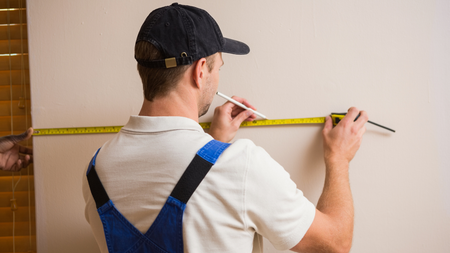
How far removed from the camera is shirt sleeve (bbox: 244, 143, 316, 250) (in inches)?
32.9

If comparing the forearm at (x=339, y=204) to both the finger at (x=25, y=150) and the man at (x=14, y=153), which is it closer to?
the man at (x=14, y=153)

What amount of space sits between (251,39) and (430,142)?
110cm

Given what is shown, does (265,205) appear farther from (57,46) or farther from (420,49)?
(57,46)

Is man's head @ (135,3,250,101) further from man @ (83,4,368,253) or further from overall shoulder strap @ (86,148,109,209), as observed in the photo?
overall shoulder strap @ (86,148,109,209)

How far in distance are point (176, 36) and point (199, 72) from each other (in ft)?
0.45

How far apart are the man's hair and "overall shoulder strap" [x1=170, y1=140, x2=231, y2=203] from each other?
27 centimetres

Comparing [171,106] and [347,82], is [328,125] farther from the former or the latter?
[171,106]

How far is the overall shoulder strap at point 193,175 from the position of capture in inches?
32.6

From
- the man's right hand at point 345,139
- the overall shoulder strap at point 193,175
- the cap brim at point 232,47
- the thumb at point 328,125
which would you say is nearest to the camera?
the overall shoulder strap at point 193,175

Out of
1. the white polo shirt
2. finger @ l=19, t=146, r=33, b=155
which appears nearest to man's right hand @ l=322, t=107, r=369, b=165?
the white polo shirt

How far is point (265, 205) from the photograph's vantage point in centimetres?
83

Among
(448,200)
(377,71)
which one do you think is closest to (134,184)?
(377,71)

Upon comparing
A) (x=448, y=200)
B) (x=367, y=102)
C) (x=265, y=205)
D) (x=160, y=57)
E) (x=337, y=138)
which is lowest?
(x=448, y=200)

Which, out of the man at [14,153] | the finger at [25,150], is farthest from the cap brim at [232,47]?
the finger at [25,150]
